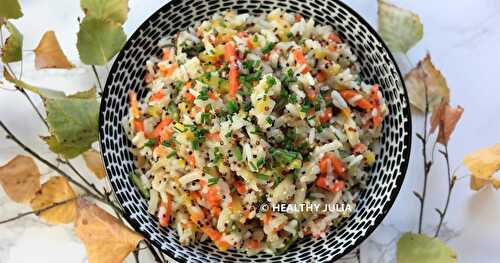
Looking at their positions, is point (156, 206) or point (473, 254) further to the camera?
point (473, 254)

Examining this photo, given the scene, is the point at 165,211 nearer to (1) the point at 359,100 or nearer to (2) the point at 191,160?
(2) the point at 191,160

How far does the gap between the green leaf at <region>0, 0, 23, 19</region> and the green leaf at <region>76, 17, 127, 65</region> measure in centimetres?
21

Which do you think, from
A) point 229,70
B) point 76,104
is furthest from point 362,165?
point 76,104

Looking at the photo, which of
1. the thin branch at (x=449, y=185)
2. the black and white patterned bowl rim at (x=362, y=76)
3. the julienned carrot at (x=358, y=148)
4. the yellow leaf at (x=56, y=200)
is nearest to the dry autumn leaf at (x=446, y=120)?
the thin branch at (x=449, y=185)

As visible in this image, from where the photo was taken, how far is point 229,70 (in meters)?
1.56

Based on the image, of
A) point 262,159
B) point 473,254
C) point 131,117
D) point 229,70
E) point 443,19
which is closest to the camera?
point 262,159

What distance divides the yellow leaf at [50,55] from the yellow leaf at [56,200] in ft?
1.19

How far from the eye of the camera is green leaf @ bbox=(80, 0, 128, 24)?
1777 millimetres

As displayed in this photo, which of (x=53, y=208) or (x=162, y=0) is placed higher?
(x=162, y=0)

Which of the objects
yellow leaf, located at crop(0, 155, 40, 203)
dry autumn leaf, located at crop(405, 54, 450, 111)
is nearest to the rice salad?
dry autumn leaf, located at crop(405, 54, 450, 111)

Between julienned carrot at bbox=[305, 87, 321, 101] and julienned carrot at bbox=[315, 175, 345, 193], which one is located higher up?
julienned carrot at bbox=[305, 87, 321, 101]

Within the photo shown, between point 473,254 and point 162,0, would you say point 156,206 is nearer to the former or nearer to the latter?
point 162,0

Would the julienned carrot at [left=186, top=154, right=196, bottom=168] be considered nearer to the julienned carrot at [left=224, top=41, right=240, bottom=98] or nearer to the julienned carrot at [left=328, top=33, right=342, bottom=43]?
the julienned carrot at [left=224, top=41, right=240, bottom=98]

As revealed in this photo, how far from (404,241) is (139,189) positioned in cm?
79
